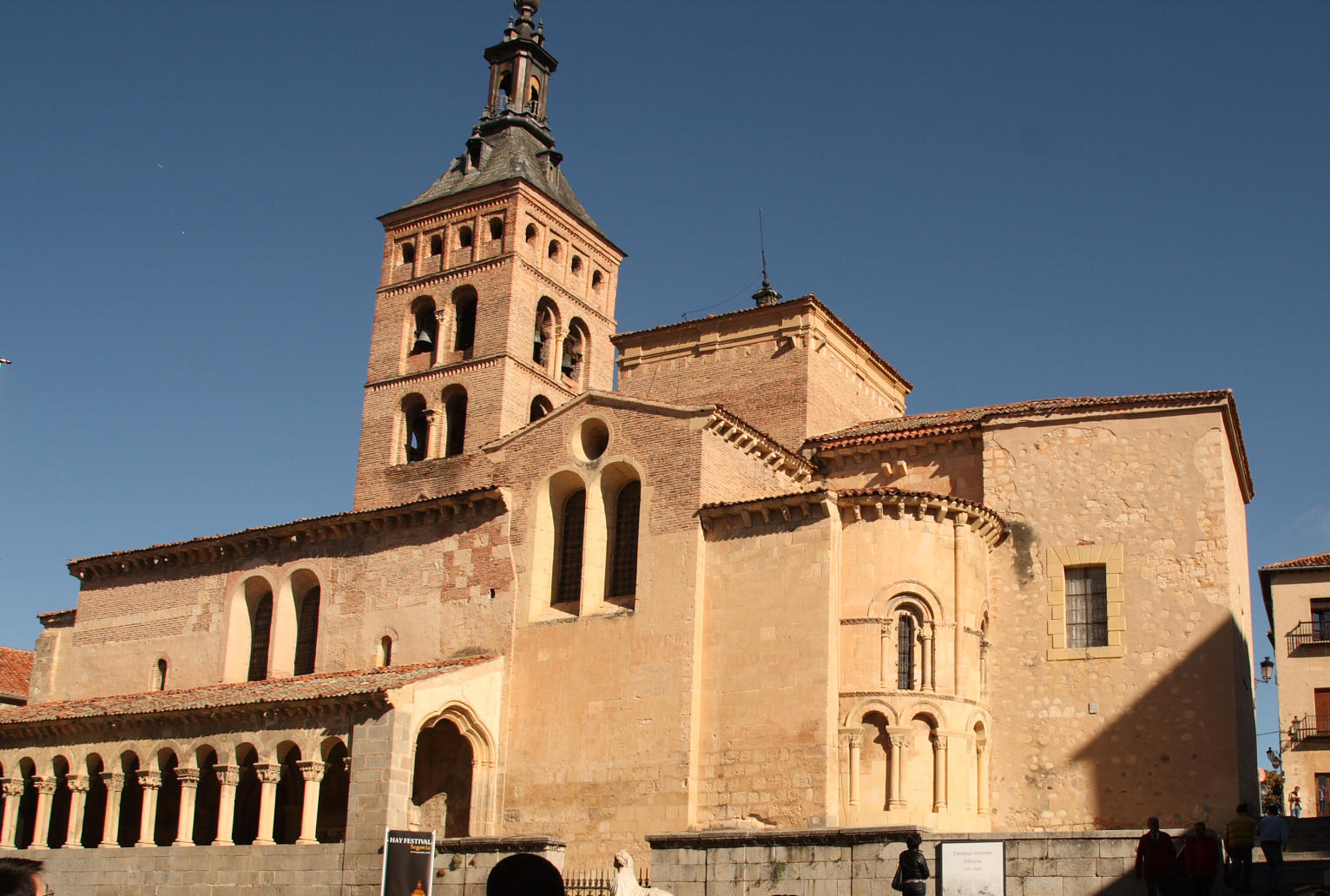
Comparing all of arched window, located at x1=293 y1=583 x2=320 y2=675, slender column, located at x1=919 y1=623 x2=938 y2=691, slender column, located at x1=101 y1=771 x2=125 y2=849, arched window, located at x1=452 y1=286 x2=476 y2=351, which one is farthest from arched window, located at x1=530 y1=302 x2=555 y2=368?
slender column, located at x1=919 y1=623 x2=938 y2=691

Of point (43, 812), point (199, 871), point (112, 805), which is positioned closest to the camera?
point (199, 871)

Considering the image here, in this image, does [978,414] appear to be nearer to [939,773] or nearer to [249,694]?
[939,773]

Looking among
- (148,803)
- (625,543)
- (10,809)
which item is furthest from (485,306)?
(10,809)

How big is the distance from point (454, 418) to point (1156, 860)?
2470 centimetres

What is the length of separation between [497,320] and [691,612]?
14.4 meters

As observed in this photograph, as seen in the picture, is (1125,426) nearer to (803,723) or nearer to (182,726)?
(803,723)

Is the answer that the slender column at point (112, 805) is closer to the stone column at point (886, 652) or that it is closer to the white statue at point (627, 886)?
the stone column at point (886, 652)

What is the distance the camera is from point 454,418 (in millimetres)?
37031

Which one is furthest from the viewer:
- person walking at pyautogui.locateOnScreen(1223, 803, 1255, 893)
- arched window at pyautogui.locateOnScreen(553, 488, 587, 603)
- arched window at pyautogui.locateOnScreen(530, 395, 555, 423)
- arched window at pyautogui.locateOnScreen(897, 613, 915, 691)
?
arched window at pyautogui.locateOnScreen(530, 395, 555, 423)

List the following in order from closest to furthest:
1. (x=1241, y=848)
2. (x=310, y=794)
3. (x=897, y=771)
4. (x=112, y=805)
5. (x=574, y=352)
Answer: (x=1241, y=848)
(x=897, y=771)
(x=310, y=794)
(x=112, y=805)
(x=574, y=352)

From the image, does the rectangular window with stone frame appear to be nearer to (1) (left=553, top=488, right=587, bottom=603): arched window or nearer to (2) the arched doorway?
(1) (left=553, top=488, right=587, bottom=603): arched window

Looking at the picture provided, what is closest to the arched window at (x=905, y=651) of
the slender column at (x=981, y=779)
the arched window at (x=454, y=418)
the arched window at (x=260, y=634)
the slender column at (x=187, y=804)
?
the slender column at (x=981, y=779)

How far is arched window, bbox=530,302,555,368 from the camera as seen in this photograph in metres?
37.7

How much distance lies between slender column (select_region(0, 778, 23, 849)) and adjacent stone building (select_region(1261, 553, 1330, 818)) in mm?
29048
